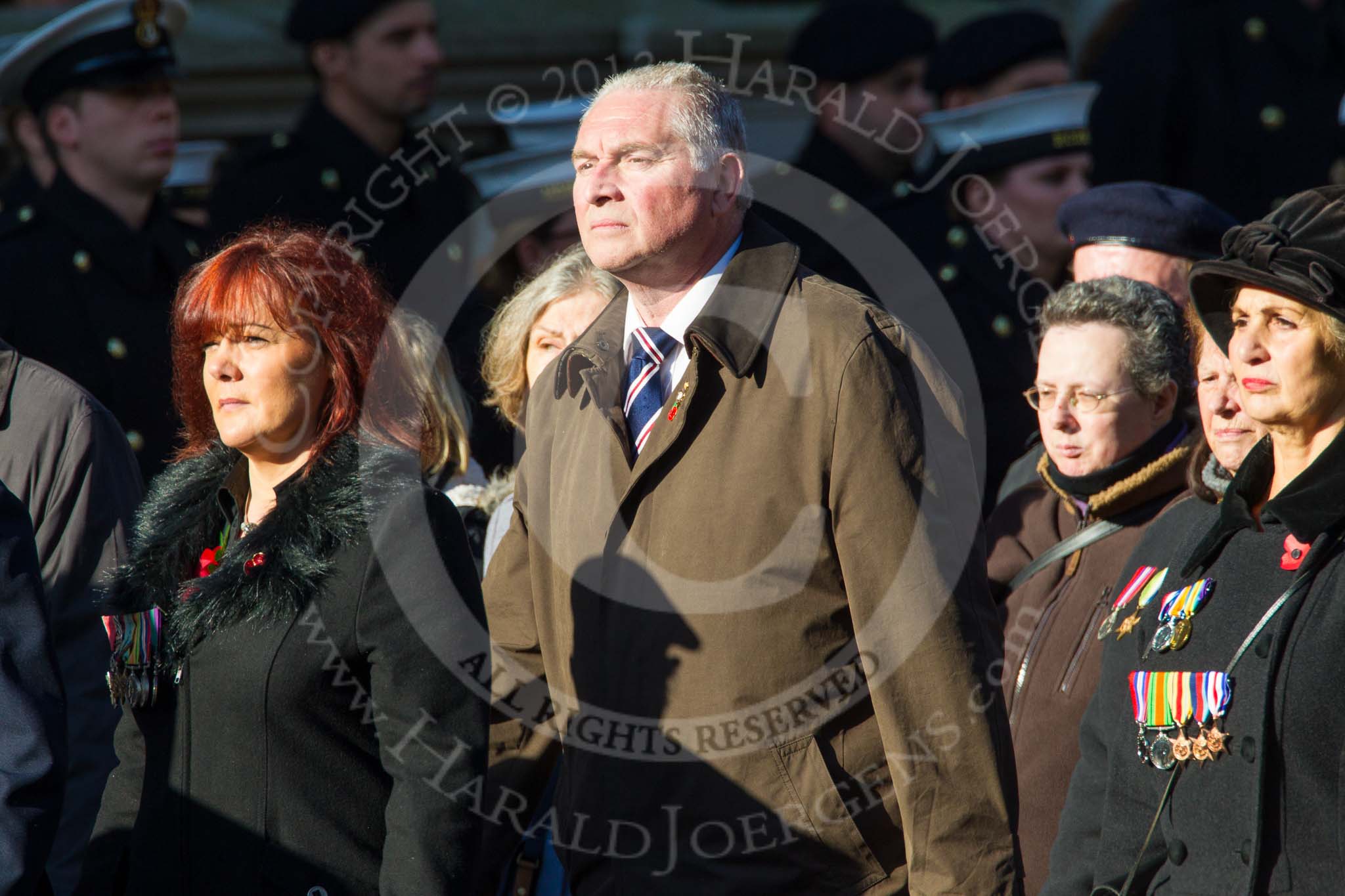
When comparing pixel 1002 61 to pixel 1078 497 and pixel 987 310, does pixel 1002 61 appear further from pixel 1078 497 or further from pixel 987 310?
pixel 1078 497

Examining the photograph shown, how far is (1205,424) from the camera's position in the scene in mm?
3736

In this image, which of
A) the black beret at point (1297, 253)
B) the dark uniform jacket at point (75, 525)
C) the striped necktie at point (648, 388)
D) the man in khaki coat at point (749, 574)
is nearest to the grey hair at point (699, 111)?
the man in khaki coat at point (749, 574)

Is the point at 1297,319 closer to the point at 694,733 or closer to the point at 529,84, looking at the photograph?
the point at 694,733

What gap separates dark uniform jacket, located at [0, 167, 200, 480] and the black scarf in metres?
2.55

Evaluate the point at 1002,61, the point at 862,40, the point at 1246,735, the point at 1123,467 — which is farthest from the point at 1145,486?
the point at 862,40

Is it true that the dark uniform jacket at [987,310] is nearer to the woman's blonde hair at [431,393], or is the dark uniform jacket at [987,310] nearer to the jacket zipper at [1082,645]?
the jacket zipper at [1082,645]

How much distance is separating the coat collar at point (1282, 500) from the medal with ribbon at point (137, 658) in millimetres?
1890

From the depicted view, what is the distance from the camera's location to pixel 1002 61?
20.1ft

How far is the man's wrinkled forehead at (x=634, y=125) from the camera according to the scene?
3.15m

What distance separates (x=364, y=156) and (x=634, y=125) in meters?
3.25

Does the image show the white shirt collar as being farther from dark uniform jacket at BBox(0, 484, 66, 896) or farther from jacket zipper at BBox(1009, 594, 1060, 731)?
jacket zipper at BBox(1009, 594, 1060, 731)

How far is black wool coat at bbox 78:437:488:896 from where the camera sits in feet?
10.3

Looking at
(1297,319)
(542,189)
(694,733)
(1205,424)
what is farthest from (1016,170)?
(694,733)

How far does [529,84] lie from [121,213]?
3.59 metres
